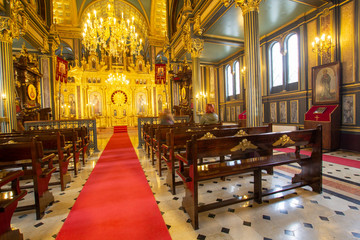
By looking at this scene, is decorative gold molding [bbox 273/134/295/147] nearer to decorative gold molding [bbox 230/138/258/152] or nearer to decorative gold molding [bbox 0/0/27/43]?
decorative gold molding [bbox 230/138/258/152]

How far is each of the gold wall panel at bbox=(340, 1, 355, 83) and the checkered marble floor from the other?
4277 millimetres

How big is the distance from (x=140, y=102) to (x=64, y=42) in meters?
9.64

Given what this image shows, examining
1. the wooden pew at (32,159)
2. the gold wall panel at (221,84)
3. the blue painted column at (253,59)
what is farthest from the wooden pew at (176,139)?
the gold wall panel at (221,84)

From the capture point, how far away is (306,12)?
25.0 ft

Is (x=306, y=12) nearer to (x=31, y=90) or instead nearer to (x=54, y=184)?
(x=54, y=184)

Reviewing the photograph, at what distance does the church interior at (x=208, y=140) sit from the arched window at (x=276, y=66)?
0.07 metres

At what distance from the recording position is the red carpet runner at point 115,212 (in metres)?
2.19

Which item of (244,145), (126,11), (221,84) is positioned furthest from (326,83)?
(126,11)

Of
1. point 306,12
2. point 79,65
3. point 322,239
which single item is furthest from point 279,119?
point 79,65

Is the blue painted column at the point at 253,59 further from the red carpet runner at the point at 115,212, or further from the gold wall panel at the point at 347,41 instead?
the red carpet runner at the point at 115,212

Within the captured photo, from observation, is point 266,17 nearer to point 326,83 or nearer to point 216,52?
point 326,83

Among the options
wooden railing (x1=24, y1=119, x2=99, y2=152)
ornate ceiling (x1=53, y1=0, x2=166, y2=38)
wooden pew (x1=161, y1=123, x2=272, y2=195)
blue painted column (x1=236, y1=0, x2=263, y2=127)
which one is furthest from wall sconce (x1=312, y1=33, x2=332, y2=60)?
ornate ceiling (x1=53, y1=0, x2=166, y2=38)

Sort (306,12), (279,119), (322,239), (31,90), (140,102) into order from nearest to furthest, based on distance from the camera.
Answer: (322,239), (306,12), (279,119), (31,90), (140,102)

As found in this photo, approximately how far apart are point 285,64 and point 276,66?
0.76 m
